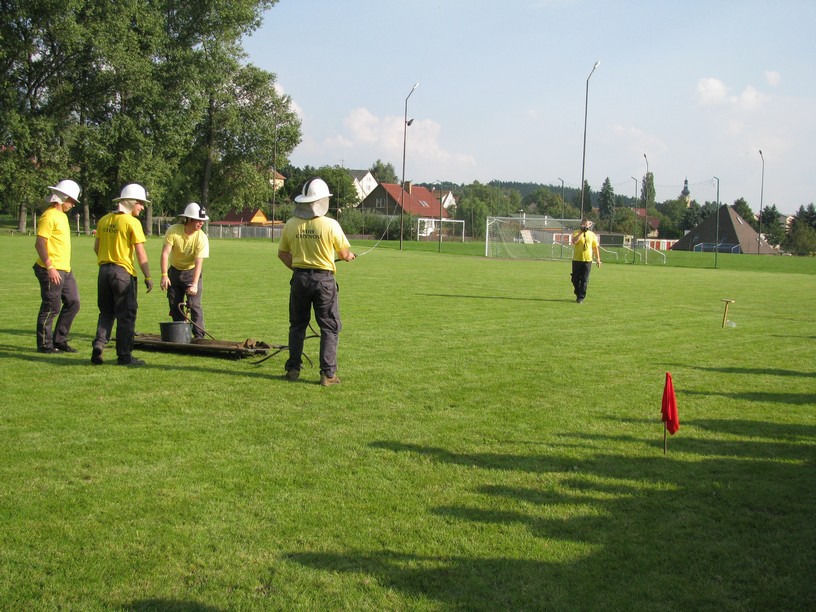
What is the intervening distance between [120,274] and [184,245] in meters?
1.44

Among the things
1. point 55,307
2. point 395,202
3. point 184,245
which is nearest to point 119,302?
point 55,307

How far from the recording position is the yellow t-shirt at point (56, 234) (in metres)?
9.34

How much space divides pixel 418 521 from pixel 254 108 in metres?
65.5

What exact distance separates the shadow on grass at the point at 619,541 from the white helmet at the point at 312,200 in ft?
10.8

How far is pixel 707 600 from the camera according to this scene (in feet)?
11.9

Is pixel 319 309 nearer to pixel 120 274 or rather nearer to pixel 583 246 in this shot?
pixel 120 274

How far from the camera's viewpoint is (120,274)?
28.7 feet

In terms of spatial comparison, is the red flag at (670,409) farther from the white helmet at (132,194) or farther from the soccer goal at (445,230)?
the soccer goal at (445,230)

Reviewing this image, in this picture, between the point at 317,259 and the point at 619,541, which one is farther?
the point at 317,259

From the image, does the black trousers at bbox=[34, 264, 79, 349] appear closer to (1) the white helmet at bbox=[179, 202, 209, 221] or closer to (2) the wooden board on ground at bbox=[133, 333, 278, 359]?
(2) the wooden board on ground at bbox=[133, 333, 278, 359]

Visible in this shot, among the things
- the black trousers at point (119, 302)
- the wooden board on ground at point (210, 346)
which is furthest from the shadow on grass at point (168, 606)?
the black trousers at point (119, 302)

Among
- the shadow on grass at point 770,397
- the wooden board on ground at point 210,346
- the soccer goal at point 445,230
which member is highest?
the soccer goal at point 445,230

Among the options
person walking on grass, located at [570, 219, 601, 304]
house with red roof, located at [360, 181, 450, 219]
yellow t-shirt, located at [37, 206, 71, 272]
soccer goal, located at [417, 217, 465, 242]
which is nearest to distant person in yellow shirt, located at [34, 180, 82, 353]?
yellow t-shirt, located at [37, 206, 71, 272]

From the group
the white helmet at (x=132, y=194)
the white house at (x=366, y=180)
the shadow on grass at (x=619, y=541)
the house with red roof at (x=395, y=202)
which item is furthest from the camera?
the white house at (x=366, y=180)
